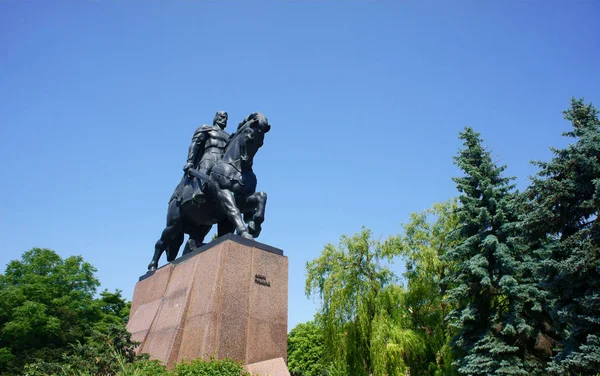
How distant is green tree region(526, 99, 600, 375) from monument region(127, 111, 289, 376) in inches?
313

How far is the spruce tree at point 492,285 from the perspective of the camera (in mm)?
14602

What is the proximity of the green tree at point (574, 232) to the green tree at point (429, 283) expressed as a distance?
195 inches

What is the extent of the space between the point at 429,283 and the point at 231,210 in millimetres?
14157

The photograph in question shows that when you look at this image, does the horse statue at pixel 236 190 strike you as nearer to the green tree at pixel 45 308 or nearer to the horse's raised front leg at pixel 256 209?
the horse's raised front leg at pixel 256 209

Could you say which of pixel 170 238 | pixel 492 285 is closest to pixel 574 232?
pixel 492 285

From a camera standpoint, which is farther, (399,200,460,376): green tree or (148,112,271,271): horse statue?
(399,200,460,376): green tree

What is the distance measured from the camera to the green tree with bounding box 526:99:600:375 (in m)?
11.8

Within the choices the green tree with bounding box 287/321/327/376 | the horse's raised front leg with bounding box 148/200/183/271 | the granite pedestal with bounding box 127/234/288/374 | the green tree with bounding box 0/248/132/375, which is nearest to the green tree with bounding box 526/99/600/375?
the granite pedestal with bounding box 127/234/288/374

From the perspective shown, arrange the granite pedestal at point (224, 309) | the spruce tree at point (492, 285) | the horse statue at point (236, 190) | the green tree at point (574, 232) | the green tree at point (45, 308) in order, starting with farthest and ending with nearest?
1. the green tree at point (45, 308)
2. the spruce tree at point (492, 285)
3. the green tree at point (574, 232)
4. the horse statue at point (236, 190)
5. the granite pedestal at point (224, 309)

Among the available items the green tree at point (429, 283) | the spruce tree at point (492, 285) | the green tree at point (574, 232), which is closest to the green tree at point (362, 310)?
the green tree at point (429, 283)

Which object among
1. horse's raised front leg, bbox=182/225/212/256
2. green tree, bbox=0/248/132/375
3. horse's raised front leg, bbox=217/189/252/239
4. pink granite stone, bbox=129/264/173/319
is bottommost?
pink granite stone, bbox=129/264/173/319

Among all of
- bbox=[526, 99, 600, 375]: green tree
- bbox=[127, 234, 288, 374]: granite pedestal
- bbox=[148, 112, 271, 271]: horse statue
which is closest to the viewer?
bbox=[127, 234, 288, 374]: granite pedestal

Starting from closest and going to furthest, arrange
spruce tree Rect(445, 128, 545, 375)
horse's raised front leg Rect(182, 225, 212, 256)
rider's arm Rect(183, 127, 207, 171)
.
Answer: rider's arm Rect(183, 127, 207, 171)
horse's raised front leg Rect(182, 225, 212, 256)
spruce tree Rect(445, 128, 545, 375)

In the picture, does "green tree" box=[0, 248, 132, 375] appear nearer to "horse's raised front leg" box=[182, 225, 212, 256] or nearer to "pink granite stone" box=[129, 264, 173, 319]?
"pink granite stone" box=[129, 264, 173, 319]
